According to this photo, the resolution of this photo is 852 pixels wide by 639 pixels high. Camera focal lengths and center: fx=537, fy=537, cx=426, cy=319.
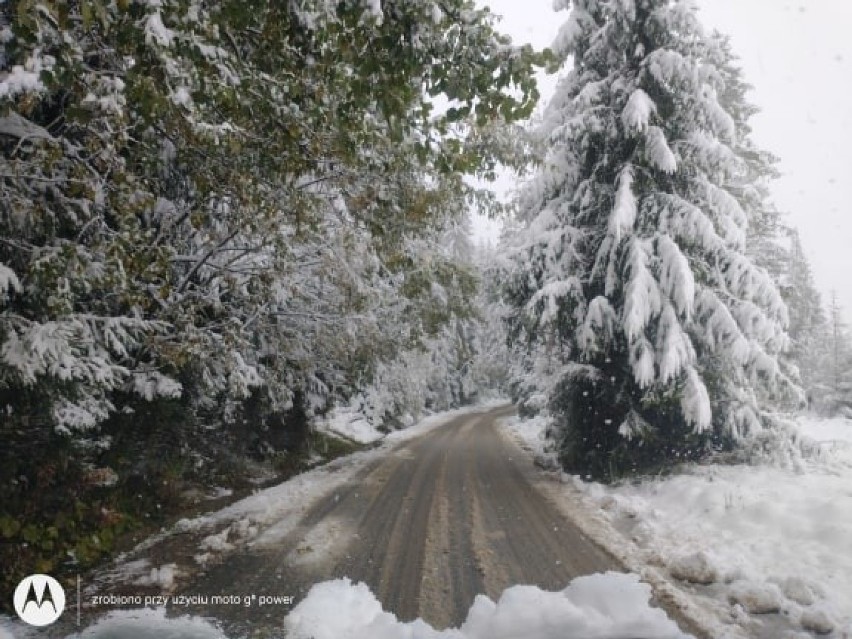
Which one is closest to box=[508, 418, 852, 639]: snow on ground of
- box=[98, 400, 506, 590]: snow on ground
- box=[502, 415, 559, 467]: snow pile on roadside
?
box=[502, 415, 559, 467]: snow pile on roadside

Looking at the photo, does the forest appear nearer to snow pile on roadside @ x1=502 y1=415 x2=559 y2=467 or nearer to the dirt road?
snow pile on roadside @ x1=502 y1=415 x2=559 y2=467

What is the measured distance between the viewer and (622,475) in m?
12.0

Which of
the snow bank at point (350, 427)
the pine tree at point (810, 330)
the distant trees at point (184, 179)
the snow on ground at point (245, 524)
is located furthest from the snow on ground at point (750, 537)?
the pine tree at point (810, 330)

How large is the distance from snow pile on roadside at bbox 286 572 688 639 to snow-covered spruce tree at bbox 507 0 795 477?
21.6 ft

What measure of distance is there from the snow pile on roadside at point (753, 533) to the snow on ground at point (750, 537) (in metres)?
0.01

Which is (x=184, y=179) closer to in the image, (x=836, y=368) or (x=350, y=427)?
(x=350, y=427)

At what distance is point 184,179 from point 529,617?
715 cm

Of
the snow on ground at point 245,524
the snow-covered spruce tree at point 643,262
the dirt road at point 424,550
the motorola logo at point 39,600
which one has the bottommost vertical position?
the dirt road at point 424,550

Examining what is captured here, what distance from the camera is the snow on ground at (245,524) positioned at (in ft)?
20.7

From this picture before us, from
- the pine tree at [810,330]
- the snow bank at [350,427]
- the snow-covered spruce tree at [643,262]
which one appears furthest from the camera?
the pine tree at [810,330]

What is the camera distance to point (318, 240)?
1005cm

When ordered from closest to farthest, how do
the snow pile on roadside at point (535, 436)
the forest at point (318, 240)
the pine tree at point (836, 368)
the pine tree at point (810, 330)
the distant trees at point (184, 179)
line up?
the distant trees at point (184, 179), the forest at point (318, 240), the snow pile on roadside at point (535, 436), the pine tree at point (836, 368), the pine tree at point (810, 330)

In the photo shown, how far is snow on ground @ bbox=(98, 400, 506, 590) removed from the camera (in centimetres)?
631

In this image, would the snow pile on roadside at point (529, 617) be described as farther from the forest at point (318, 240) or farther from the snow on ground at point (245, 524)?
the forest at point (318, 240)
